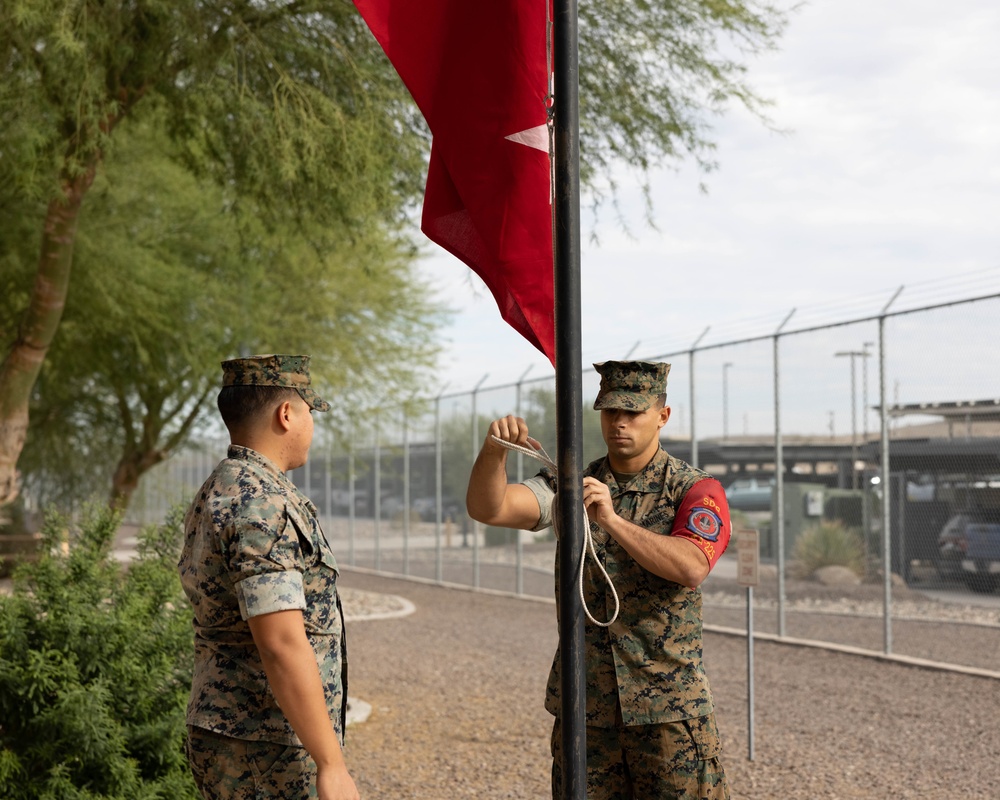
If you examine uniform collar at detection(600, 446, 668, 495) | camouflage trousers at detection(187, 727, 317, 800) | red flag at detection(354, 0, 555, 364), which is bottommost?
camouflage trousers at detection(187, 727, 317, 800)

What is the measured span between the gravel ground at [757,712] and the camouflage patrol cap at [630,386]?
11.6ft

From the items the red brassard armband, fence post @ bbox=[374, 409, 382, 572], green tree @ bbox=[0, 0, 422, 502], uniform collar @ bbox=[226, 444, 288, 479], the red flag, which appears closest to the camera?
the red flag

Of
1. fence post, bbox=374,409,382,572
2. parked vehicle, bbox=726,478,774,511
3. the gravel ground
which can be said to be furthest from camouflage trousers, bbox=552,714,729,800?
fence post, bbox=374,409,382,572

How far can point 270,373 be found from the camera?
3.09 m

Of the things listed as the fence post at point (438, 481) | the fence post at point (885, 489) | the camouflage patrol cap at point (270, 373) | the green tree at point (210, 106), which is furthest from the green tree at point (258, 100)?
the fence post at point (438, 481)

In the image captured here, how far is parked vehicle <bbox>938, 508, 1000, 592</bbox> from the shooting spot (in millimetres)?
10680

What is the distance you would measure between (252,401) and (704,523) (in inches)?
55.0

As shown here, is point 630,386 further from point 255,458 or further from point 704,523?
point 255,458

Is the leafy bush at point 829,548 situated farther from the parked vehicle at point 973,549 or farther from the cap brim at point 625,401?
the cap brim at point 625,401

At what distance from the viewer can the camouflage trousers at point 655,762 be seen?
11.8ft

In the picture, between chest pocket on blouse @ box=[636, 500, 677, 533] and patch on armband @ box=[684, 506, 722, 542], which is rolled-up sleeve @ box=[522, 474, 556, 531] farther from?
patch on armband @ box=[684, 506, 722, 542]

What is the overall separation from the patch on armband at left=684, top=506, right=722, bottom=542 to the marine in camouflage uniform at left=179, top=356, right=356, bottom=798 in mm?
1117

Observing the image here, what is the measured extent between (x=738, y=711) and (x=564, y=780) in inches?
266

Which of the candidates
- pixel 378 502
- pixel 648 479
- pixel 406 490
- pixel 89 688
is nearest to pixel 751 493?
pixel 406 490
